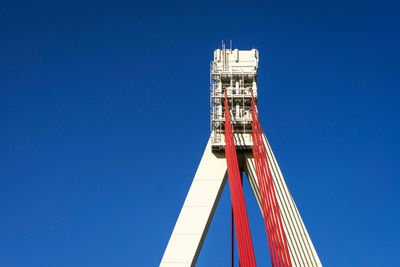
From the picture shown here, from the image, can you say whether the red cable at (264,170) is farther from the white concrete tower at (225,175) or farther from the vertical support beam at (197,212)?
the vertical support beam at (197,212)

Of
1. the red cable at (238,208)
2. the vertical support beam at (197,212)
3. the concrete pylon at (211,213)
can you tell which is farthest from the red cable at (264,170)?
the vertical support beam at (197,212)

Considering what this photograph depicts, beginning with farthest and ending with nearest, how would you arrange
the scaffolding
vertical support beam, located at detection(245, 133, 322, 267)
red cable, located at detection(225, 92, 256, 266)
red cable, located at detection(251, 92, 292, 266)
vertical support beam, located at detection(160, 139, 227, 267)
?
the scaffolding
vertical support beam, located at detection(160, 139, 227, 267)
vertical support beam, located at detection(245, 133, 322, 267)
red cable, located at detection(251, 92, 292, 266)
red cable, located at detection(225, 92, 256, 266)

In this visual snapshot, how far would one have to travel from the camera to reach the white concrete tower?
88.1ft

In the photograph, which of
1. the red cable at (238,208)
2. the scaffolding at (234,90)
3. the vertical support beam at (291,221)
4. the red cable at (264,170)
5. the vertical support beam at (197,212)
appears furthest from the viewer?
the scaffolding at (234,90)

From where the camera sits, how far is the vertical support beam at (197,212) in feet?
87.6

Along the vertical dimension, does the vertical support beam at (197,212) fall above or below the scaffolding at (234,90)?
below

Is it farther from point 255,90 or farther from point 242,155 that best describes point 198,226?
point 255,90

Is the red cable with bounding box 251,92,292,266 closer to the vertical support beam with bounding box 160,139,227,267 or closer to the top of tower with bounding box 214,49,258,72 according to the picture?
the vertical support beam with bounding box 160,139,227,267

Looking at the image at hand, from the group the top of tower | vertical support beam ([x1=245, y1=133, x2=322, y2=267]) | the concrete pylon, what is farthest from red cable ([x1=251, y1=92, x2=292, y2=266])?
the top of tower

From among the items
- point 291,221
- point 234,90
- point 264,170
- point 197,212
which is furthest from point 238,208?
point 234,90

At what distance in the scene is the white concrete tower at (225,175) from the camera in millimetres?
26844

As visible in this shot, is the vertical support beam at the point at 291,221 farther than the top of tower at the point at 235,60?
No

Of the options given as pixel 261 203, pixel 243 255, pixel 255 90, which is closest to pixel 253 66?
pixel 255 90

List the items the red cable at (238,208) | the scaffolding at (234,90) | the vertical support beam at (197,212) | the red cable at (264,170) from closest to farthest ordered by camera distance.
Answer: the red cable at (238,208) → the red cable at (264,170) → the vertical support beam at (197,212) → the scaffolding at (234,90)
